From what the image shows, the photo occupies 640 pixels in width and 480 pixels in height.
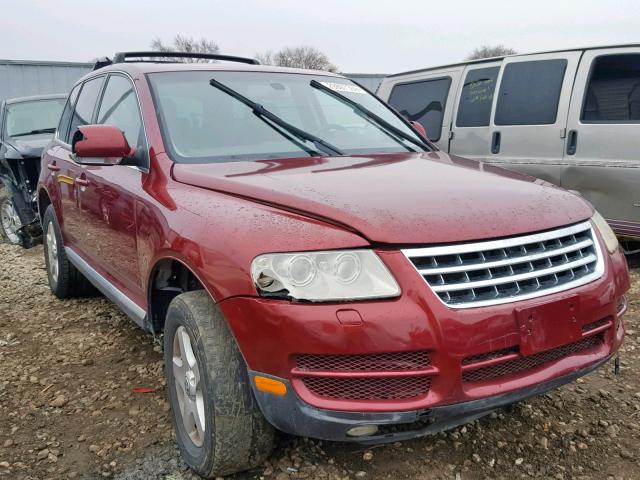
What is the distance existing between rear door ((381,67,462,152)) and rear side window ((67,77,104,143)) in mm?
3352

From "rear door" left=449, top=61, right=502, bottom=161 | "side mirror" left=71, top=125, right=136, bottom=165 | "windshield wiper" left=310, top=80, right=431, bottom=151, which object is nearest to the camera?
"side mirror" left=71, top=125, right=136, bottom=165

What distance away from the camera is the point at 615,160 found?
4766 mm

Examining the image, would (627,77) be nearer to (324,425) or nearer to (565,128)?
(565,128)

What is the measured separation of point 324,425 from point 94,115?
2932 mm

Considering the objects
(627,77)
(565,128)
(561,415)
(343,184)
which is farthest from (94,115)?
(627,77)

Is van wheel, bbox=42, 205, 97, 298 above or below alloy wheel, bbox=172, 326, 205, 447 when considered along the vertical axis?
below

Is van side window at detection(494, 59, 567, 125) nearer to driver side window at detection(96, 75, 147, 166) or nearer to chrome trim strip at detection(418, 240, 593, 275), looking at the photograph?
chrome trim strip at detection(418, 240, 593, 275)

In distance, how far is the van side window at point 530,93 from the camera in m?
5.27

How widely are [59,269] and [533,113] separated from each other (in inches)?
169

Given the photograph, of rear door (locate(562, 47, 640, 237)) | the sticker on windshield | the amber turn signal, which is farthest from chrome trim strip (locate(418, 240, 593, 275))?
rear door (locate(562, 47, 640, 237))

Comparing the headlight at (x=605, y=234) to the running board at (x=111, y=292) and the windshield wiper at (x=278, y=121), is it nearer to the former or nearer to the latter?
the windshield wiper at (x=278, y=121)

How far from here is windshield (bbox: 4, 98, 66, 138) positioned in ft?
26.7

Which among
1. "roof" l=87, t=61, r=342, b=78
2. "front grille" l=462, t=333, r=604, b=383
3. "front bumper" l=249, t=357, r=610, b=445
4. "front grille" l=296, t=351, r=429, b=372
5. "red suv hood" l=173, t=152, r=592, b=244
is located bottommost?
"front bumper" l=249, t=357, r=610, b=445

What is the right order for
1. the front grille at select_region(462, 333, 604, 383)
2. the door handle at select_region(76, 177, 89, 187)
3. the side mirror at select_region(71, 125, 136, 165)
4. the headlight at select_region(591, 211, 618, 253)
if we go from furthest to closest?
1. the door handle at select_region(76, 177, 89, 187)
2. the side mirror at select_region(71, 125, 136, 165)
3. the headlight at select_region(591, 211, 618, 253)
4. the front grille at select_region(462, 333, 604, 383)
